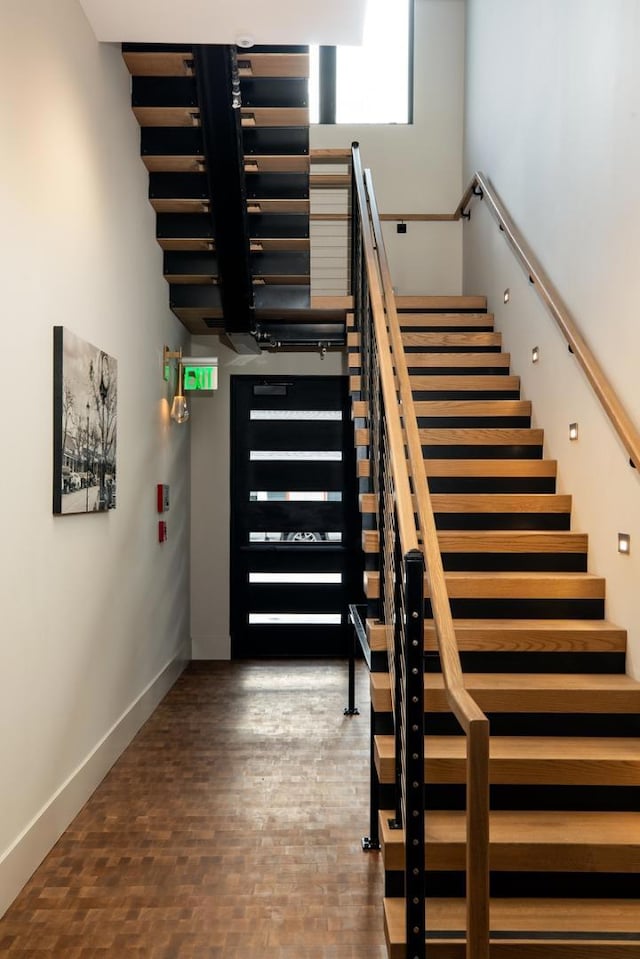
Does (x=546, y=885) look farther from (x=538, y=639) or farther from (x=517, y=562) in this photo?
(x=517, y=562)

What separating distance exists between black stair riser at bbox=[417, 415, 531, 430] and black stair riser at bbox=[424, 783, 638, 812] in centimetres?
250

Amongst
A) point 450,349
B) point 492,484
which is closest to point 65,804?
point 492,484

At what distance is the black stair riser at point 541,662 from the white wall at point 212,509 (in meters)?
4.27

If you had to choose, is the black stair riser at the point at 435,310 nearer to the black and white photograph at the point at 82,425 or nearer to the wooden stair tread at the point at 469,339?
the wooden stair tread at the point at 469,339

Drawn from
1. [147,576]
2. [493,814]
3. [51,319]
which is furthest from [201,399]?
[493,814]

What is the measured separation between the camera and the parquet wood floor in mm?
2854

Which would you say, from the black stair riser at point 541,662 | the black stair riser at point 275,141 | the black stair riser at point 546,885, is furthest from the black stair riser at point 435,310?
the black stair riser at point 546,885

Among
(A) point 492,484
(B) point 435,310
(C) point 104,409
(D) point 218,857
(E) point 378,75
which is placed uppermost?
(E) point 378,75

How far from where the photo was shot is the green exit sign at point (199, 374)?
6.34 meters

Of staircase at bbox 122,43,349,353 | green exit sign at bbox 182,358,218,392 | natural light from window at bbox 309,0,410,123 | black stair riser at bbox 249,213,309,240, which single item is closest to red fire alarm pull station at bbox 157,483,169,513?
green exit sign at bbox 182,358,218,392

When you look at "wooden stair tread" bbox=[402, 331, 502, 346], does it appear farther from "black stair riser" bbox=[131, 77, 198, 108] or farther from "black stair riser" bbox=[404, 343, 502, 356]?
"black stair riser" bbox=[131, 77, 198, 108]

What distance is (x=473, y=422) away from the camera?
17.0ft

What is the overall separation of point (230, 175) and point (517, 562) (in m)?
2.81

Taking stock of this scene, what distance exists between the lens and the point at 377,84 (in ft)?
26.5
